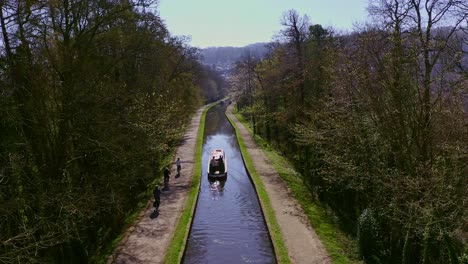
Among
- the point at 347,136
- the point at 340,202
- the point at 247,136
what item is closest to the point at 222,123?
the point at 247,136

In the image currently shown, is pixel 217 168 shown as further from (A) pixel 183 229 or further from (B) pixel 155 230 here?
(B) pixel 155 230

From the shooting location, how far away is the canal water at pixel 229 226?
63.6 ft

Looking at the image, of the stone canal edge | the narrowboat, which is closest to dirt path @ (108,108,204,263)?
the stone canal edge

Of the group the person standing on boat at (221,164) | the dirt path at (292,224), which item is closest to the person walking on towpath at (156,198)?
the dirt path at (292,224)

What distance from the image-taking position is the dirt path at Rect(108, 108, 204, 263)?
60.4 ft

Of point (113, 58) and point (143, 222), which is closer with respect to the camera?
point (143, 222)

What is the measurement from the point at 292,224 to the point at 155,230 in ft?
22.2

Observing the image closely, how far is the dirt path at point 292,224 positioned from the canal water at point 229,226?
95 centimetres

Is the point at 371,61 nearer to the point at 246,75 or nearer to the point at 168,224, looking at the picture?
the point at 168,224

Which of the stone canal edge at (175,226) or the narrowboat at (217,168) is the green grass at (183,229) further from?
the narrowboat at (217,168)

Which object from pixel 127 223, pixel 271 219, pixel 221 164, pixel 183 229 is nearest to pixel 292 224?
pixel 271 219

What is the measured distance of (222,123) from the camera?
249ft

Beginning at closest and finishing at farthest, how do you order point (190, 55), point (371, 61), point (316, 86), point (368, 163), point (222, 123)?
point (371, 61) → point (368, 163) → point (316, 86) → point (190, 55) → point (222, 123)

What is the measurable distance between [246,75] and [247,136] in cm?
2622
